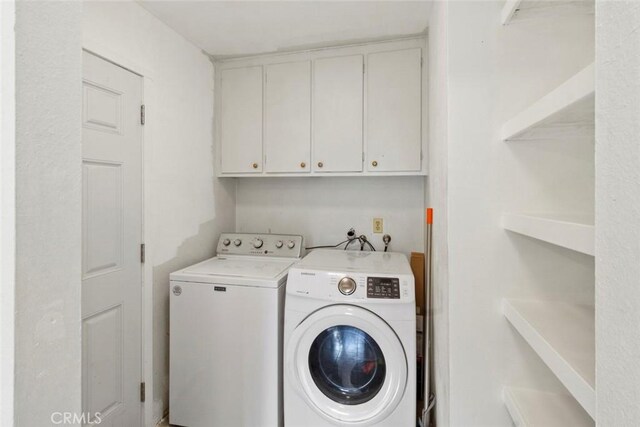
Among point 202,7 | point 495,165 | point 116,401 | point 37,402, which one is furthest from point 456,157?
point 116,401

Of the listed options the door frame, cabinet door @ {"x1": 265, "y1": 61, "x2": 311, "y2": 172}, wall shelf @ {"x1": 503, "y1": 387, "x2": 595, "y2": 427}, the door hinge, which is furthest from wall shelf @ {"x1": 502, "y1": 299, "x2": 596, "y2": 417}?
the door hinge

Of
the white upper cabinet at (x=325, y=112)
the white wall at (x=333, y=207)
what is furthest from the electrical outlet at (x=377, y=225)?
the white upper cabinet at (x=325, y=112)

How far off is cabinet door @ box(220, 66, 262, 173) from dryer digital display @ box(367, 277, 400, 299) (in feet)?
4.09

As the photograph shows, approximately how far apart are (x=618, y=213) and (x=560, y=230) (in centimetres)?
36

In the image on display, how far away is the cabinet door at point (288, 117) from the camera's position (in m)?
2.17

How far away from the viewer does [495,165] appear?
1028 millimetres

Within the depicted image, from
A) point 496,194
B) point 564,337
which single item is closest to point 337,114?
point 496,194

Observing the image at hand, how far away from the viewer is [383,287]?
5.04 feet

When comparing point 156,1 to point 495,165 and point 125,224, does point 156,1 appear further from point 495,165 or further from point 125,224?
point 495,165

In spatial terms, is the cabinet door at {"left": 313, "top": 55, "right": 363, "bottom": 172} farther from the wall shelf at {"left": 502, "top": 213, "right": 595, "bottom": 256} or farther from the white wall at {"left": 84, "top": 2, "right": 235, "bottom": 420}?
the wall shelf at {"left": 502, "top": 213, "right": 595, "bottom": 256}

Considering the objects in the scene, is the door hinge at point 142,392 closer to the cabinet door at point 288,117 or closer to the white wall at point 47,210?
the white wall at point 47,210

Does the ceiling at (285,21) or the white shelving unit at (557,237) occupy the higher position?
the ceiling at (285,21)

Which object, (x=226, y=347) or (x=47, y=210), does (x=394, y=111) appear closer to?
(x=226, y=347)

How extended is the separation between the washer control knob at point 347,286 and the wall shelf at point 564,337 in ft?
2.34
